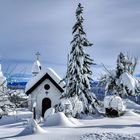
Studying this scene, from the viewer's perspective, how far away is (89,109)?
98.0 feet

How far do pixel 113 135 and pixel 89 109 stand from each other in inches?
524

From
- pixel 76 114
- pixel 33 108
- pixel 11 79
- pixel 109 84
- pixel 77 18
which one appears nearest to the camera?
pixel 11 79

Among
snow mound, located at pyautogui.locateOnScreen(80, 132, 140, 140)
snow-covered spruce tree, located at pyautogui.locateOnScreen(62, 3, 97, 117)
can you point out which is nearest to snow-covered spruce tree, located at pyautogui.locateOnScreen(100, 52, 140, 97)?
snow-covered spruce tree, located at pyautogui.locateOnScreen(62, 3, 97, 117)

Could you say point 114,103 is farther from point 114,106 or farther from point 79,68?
point 79,68

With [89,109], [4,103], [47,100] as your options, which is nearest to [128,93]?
[89,109]

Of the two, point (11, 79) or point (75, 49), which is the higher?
point (75, 49)

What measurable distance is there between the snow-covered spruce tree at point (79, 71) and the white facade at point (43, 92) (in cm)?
746

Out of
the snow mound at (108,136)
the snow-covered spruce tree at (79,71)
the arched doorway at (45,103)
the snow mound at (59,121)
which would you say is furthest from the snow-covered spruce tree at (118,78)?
the snow mound at (108,136)

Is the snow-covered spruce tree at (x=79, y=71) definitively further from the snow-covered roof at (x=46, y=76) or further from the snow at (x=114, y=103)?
the snow-covered roof at (x=46, y=76)

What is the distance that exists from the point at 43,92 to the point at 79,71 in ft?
31.2

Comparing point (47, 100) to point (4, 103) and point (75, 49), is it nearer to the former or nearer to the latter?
point (75, 49)

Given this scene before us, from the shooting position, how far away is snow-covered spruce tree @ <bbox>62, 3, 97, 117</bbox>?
29.8 meters

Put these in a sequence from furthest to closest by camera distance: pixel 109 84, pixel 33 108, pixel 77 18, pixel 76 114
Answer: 1. pixel 33 108
2. pixel 109 84
3. pixel 77 18
4. pixel 76 114

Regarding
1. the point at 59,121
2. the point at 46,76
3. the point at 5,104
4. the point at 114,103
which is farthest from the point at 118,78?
the point at 5,104
